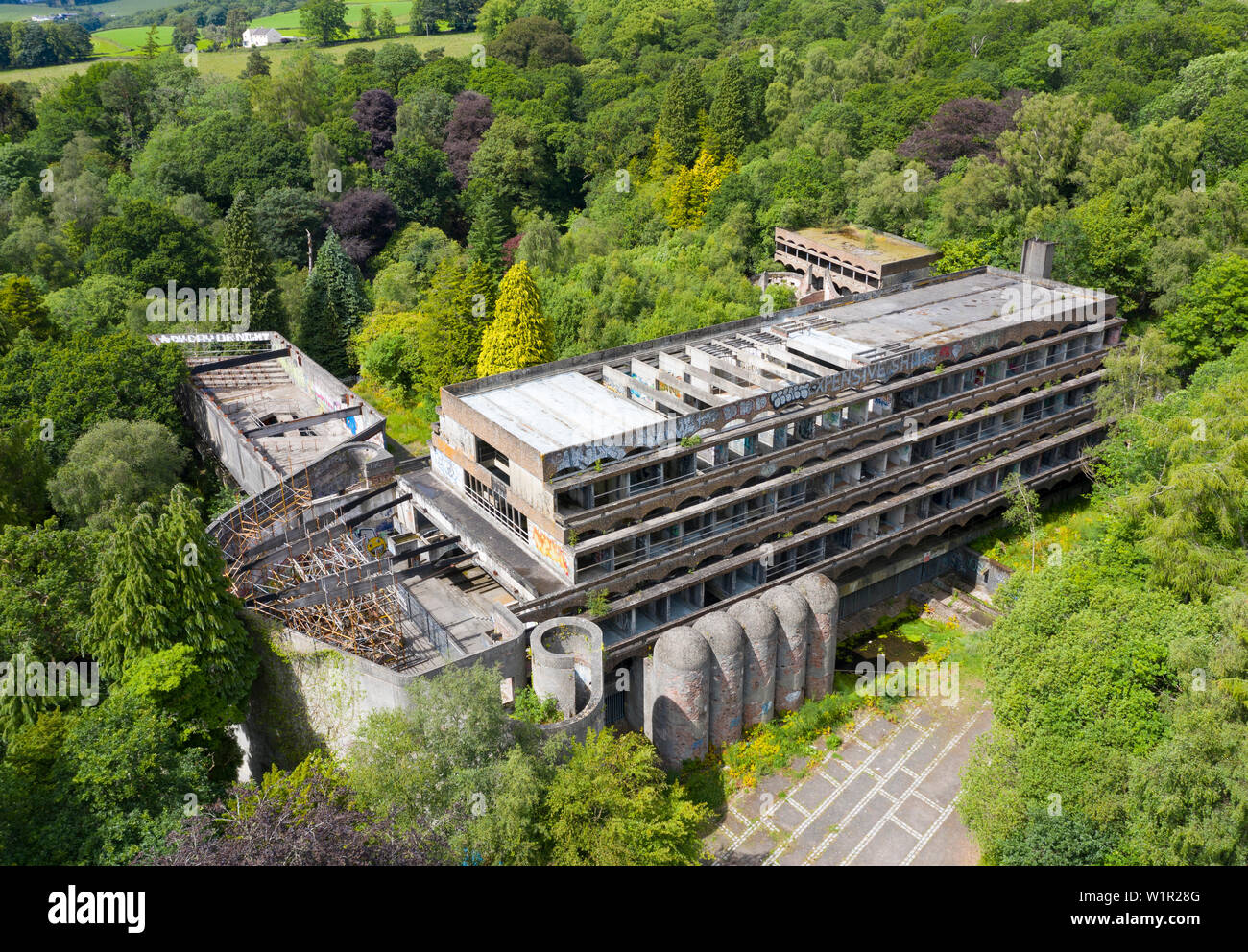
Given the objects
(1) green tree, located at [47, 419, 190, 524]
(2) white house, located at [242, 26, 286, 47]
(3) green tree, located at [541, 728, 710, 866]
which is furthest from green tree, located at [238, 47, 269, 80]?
(3) green tree, located at [541, 728, 710, 866]

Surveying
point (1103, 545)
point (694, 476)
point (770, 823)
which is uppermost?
point (694, 476)

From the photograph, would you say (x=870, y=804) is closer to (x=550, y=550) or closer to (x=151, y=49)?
(x=550, y=550)

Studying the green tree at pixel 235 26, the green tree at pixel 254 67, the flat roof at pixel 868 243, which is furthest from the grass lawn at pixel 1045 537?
the green tree at pixel 235 26

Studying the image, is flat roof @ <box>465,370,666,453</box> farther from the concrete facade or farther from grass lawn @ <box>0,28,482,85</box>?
Answer: grass lawn @ <box>0,28,482,85</box>

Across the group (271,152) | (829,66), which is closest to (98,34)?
(271,152)

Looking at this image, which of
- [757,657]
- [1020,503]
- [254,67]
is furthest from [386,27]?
[757,657]
